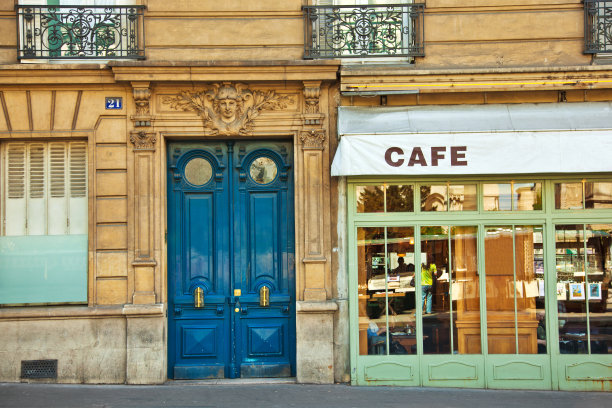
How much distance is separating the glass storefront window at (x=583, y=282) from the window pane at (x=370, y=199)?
2.44 m

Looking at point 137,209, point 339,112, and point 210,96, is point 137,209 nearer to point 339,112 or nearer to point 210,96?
point 210,96

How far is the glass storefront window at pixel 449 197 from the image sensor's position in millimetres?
8469

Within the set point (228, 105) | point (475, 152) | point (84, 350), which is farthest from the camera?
point (228, 105)

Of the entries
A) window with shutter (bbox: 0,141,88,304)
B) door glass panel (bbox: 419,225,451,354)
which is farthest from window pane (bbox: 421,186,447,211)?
window with shutter (bbox: 0,141,88,304)

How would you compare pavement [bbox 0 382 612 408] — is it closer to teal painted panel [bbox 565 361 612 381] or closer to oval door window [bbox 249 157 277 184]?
teal painted panel [bbox 565 361 612 381]

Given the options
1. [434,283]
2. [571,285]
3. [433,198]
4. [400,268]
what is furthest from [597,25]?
[400,268]

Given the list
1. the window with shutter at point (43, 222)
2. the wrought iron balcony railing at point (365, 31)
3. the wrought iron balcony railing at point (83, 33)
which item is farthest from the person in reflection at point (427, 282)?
the wrought iron balcony railing at point (83, 33)

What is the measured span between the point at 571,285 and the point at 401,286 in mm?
2311

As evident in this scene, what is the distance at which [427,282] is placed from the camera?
8461 mm

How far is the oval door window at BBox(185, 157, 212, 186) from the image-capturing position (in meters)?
8.75

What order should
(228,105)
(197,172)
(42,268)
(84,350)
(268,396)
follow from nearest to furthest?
(268,396) → (84,350) → (228,105) → (42,268) → (197,172)

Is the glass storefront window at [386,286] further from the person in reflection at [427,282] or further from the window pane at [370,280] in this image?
the person in reflection at [427,282]

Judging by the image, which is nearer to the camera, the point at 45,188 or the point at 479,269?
the point at 479,269

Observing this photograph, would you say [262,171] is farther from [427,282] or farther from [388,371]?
[388,371]
